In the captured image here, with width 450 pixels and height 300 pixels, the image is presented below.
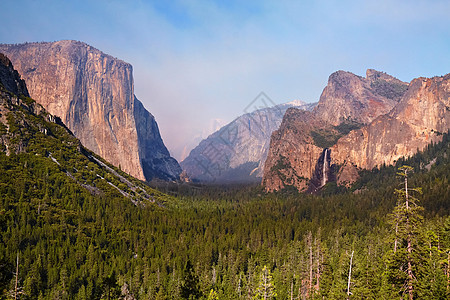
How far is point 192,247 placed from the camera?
118 m

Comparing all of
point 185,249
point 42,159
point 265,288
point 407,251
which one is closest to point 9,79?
point 42,159

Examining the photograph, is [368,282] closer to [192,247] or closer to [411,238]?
[411,238]

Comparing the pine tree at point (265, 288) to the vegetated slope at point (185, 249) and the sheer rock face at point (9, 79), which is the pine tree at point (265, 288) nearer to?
the vegetated slope at point (185, 249)

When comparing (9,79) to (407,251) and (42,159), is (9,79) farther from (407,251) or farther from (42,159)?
(407,251)

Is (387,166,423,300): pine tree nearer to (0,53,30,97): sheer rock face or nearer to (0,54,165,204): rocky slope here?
(0,54,165,204): rocky slope

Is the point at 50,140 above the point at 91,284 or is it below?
above

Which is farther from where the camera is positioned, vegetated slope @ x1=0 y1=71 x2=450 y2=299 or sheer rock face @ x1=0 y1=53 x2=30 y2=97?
sheer rock face @ x1=0 y1=53 x2=30 y2=97

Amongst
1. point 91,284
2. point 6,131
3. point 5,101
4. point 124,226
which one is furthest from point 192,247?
point 5,101

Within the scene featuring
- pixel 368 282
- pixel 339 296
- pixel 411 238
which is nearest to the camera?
pixel 411 238

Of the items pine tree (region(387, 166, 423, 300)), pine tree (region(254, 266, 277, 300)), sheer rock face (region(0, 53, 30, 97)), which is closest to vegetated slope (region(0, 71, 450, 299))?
pine tree (region(387, 166, 423, 300))

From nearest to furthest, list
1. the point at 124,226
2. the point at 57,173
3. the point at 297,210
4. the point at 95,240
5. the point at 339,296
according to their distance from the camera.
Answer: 1. the point at 339,296
2. the point at 95,240
3. the point at 124,226
4. the point at 57,173
5. the point at 297,210

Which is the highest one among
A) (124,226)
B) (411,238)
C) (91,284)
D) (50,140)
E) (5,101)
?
(5,101)

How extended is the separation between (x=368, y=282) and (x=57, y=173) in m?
128

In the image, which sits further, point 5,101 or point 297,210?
point 297,210
